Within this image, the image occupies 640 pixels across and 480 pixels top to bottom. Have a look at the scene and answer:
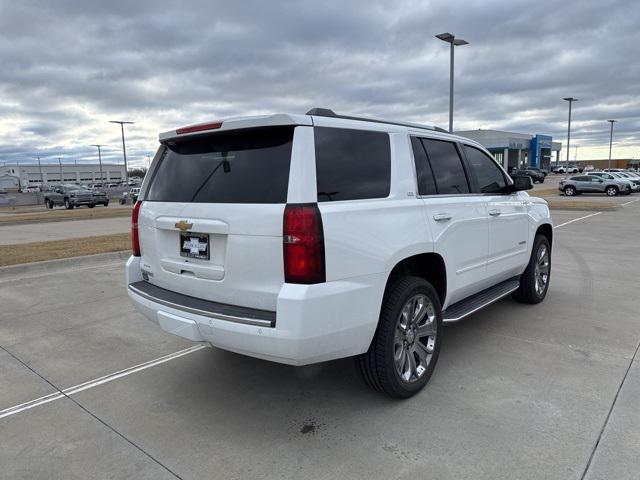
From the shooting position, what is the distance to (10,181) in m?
88.8

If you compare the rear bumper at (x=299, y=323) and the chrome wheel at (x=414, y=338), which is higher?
the rear bumper at (x=299, y=323)

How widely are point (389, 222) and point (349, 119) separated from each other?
0.77 m

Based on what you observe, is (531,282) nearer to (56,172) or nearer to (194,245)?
(194,245)

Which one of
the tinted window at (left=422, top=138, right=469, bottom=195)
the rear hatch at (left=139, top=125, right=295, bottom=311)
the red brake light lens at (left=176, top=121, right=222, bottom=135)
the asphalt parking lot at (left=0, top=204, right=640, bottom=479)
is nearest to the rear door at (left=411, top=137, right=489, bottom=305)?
the tinted window at (left=422, top=138, right=469, bottom=195)

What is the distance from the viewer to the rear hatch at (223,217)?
2.96 m

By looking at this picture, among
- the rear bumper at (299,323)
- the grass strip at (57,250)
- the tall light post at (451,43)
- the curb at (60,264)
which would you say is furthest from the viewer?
the tall light post at (451,43)

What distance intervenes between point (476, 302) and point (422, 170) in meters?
1.34

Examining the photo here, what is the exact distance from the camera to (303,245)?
2.82 m

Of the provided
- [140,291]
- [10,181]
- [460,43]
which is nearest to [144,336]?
[140,291]

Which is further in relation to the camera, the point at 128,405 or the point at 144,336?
the point at 144,336

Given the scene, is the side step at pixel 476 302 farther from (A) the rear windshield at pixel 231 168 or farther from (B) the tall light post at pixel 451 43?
(B) the tall light post at pixel 451 43

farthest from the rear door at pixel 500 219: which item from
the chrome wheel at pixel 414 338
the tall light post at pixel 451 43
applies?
the tall light post at pixel 451 43

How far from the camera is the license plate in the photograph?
3254 millimetres

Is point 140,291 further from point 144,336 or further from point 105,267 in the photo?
point 105,267
